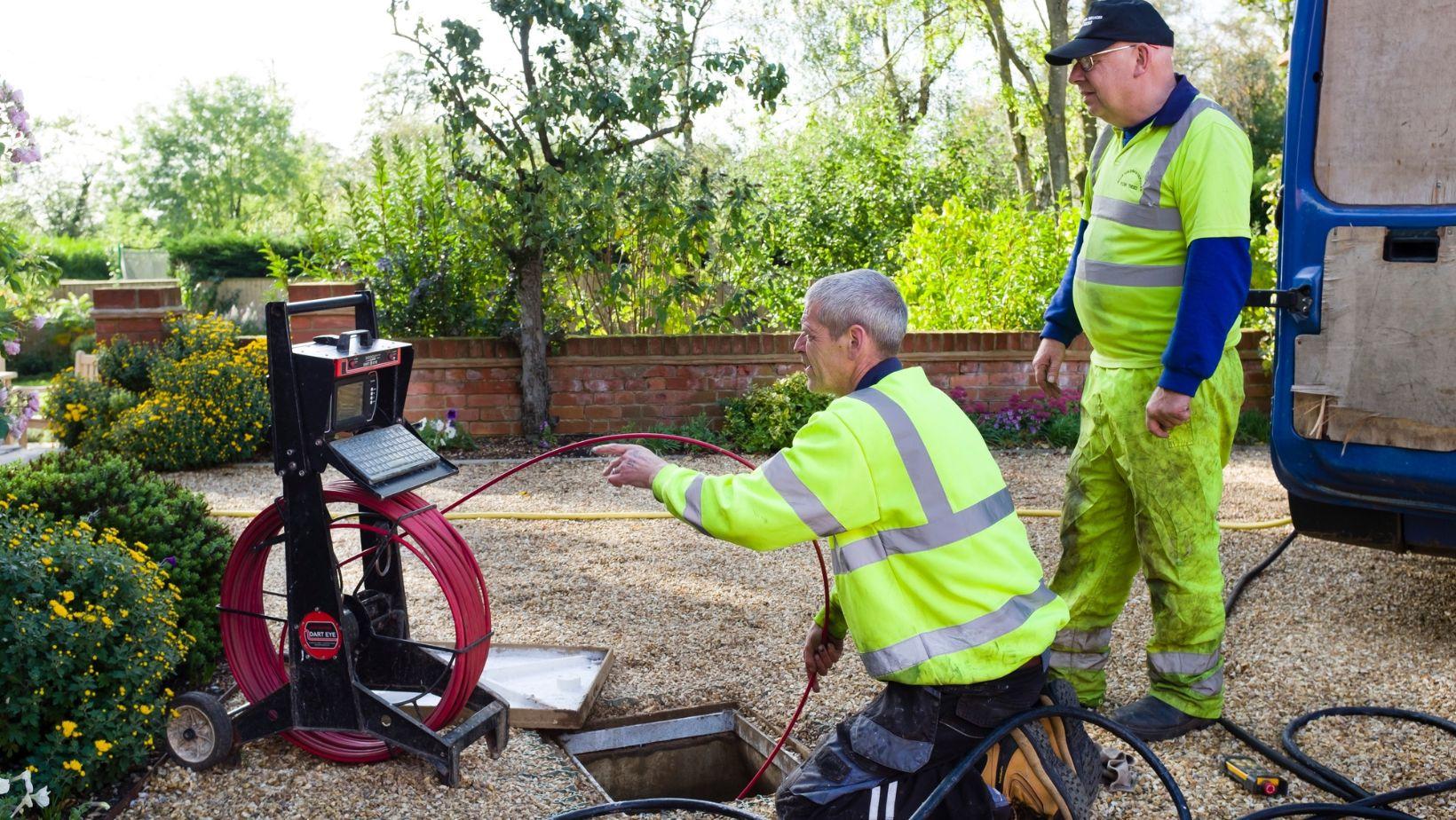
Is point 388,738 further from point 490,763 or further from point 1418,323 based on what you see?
point 1418,323

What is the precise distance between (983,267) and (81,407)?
6.10 meters

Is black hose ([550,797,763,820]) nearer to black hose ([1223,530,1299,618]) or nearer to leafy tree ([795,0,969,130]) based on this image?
black hose ([1223,530,1299,618])

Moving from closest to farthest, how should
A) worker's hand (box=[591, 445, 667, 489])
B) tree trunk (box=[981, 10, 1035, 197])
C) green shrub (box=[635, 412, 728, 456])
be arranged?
worker's hand (box=[591, 445, 667, 489]) < green shrub (box=[635, 412, 728, 456]) < tree trunk (box=[981, 10, 1035, 197])

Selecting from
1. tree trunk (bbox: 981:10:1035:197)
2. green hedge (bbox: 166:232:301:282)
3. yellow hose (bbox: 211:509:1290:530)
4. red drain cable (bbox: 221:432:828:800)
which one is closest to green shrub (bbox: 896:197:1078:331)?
yellow hose (bbox: 211:509:1290:530)

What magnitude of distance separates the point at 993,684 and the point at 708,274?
670 cm

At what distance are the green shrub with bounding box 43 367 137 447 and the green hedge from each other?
554 inches

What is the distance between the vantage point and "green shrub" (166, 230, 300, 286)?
2142 centimetres

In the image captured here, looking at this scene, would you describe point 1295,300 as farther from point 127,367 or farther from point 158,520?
point 127,367

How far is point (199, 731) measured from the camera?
312cm

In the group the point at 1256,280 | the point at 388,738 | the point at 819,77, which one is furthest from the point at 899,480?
the point at 819,77

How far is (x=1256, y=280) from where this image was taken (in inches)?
346

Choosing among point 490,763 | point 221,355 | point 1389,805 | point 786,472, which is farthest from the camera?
point 221,355

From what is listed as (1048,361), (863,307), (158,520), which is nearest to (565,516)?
(158,520)

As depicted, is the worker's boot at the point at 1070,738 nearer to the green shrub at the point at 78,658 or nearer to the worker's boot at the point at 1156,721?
the worker's boot at the point at 1156,721
